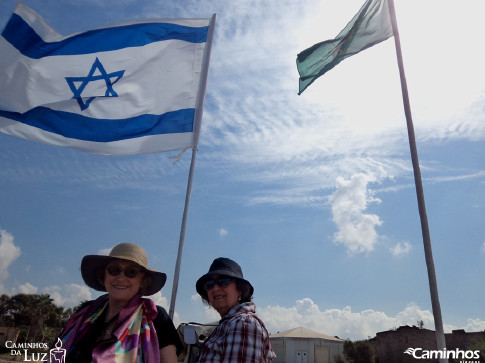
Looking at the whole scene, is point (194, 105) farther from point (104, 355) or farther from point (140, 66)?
point (104, 355)

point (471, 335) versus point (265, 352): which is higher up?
point (471, 335)

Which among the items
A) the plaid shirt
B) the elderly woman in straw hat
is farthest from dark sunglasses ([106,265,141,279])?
the plaid shirt

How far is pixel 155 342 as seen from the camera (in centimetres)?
334

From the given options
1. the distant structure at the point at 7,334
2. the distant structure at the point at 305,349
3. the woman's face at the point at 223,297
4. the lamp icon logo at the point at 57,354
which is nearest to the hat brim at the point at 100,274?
the woman's face at the point at 223,297

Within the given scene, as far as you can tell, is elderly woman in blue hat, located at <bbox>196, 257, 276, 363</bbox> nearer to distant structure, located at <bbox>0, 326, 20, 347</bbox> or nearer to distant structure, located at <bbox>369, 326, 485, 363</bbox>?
distant structure, located at <bbox>369, 326, 485, 363</bbox>

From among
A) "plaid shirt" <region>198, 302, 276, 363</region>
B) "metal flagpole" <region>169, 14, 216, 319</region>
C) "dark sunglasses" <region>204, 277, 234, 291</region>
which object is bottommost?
"plaid shirt" <region>198, 302, 276, 363</region>

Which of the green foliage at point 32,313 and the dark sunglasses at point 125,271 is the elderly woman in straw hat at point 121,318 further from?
the green foliage at point 32,313

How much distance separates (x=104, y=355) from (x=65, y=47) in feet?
20.8

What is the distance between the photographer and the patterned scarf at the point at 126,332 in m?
3.18

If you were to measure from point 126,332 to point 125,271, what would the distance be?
596 mm

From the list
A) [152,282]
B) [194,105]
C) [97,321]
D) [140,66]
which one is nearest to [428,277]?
[152,282]

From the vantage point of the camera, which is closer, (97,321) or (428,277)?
(97,321)

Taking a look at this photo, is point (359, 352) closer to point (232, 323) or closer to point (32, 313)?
point (232, 323)

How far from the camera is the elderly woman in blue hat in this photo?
2988 millimetres
